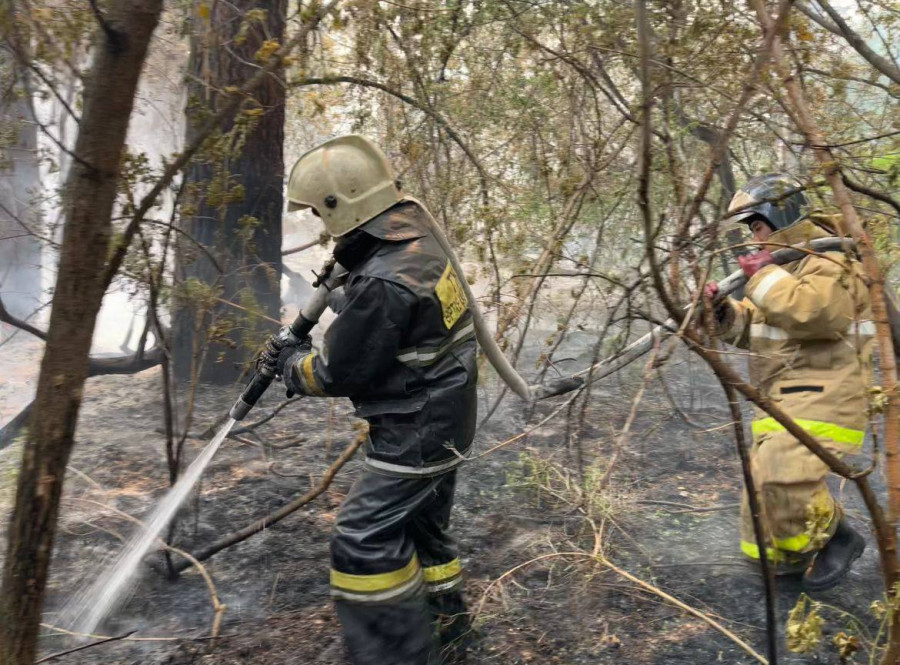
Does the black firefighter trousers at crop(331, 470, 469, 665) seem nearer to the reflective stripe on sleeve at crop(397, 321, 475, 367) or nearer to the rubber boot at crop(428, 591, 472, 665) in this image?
the rubber boot at crop(428, 591, 472, 665)

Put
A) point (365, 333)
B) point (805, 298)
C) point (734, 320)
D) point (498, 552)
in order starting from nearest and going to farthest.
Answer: point (365, 333), point (805, 298), point (734, 320), point (498, 552)

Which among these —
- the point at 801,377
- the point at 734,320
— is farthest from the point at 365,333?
the point at 801,377

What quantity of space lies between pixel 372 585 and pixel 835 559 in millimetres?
2225

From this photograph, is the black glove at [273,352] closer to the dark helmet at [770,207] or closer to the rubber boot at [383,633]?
the rubber boot at [383,633]

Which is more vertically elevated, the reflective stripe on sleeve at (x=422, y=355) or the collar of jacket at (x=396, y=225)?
the collar of jacket at (x=396, y=225)

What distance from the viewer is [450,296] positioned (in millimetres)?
2832

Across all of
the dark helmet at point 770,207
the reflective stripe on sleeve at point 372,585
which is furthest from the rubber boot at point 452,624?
the dark helmet at point 770,207

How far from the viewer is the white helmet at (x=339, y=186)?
2.78m

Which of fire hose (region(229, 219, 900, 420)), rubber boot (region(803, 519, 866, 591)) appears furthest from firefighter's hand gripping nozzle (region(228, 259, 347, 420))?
rubber boot (region(803, 519, 866, 591))

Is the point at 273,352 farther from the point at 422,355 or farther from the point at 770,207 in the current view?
the point at 770,207

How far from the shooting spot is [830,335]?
3.42 metres

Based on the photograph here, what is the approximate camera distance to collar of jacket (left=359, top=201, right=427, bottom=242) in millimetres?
2771

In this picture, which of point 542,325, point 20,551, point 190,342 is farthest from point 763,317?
point 542,325

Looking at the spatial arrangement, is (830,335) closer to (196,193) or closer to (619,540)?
(619,540)
